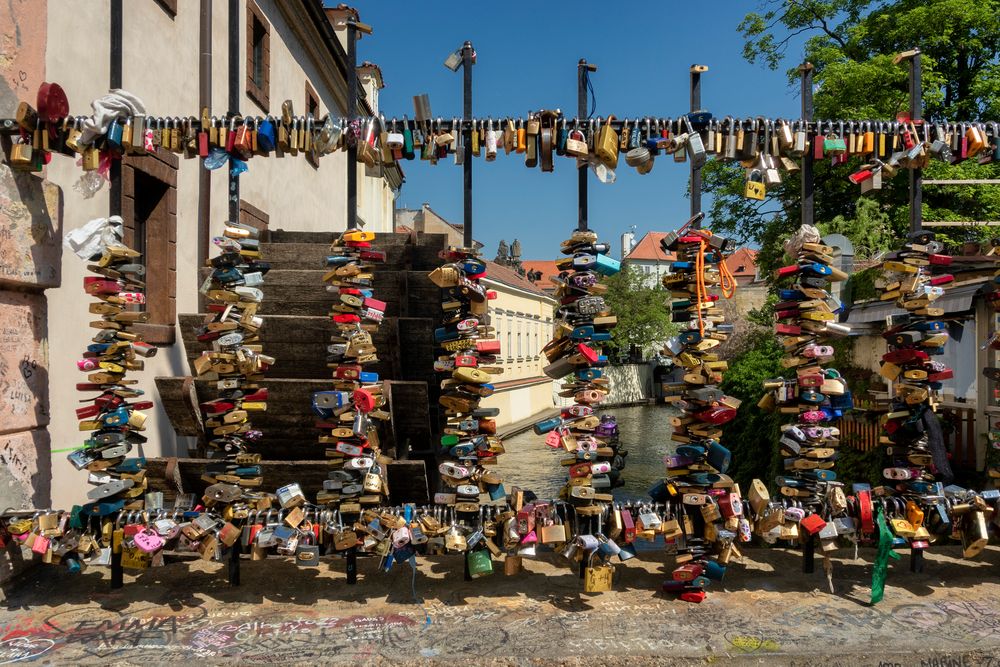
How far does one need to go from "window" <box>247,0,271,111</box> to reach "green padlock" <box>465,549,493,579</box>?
737 cm

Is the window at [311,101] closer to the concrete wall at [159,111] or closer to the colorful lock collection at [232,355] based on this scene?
the concrete wall at [159,111]

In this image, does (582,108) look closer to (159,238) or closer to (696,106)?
(696,106)

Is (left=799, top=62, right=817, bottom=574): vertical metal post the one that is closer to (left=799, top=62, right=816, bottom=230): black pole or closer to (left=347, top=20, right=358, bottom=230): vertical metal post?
(left=799, top=62, right=816, bottom=230): black pole

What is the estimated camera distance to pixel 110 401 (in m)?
4.09

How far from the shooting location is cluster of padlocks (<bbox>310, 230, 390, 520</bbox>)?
13.4 feet

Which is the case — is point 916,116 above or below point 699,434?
above

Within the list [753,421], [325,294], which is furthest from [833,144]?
[753,421]

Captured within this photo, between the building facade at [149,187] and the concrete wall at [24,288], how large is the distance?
12 mm

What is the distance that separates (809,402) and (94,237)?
4.47 meters

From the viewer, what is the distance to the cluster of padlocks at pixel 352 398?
4.09 meters

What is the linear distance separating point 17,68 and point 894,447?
241 inches

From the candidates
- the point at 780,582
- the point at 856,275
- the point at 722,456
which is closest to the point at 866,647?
the point at 780,582

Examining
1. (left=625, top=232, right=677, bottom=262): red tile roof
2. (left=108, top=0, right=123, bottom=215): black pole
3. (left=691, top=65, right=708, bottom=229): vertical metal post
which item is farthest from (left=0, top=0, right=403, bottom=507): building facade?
(left=625, top=232, right=677, bottom=262): red tile roof

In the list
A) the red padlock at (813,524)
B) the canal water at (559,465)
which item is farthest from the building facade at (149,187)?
the canal water at (559,465)
